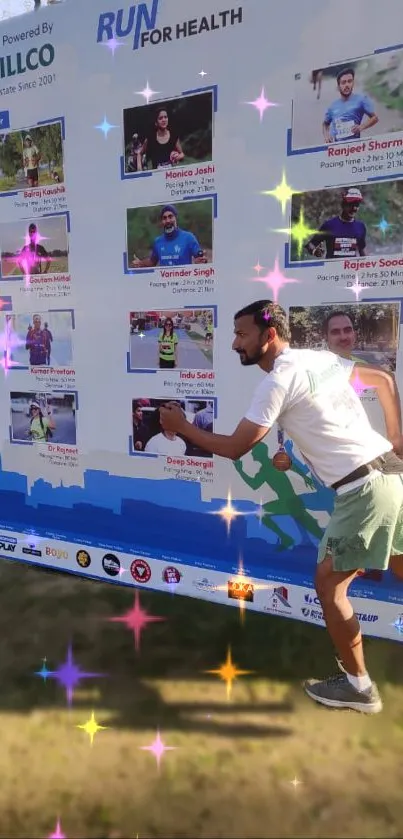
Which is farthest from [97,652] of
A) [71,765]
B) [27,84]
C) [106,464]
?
[27,84]

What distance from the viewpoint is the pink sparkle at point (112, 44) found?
108 inches

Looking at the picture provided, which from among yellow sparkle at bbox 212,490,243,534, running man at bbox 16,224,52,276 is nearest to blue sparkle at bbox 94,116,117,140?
running man at bbox 16,224,52,276

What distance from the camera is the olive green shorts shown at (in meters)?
2.29

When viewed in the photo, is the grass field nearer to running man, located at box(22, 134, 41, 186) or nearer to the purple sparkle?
the purple sparkle

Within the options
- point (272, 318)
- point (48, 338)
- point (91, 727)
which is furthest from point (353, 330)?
point (91, 727)

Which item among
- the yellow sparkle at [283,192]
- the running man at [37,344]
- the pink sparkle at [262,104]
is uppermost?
the pink sparkle at [262,104]

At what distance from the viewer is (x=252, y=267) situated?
8.68 ft

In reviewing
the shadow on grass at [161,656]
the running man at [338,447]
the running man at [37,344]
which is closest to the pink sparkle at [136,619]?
the shadow on grass at [161,656]

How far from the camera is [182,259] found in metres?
2.79

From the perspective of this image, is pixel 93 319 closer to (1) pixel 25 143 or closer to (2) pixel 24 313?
(2) pixel 24 313

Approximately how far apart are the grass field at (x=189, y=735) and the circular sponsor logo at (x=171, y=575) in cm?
22

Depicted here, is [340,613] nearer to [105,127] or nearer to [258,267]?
[258,267]

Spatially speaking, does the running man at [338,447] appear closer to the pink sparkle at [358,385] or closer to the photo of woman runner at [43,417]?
the pink sparkle at [358,385]

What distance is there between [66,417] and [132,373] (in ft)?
1.60
